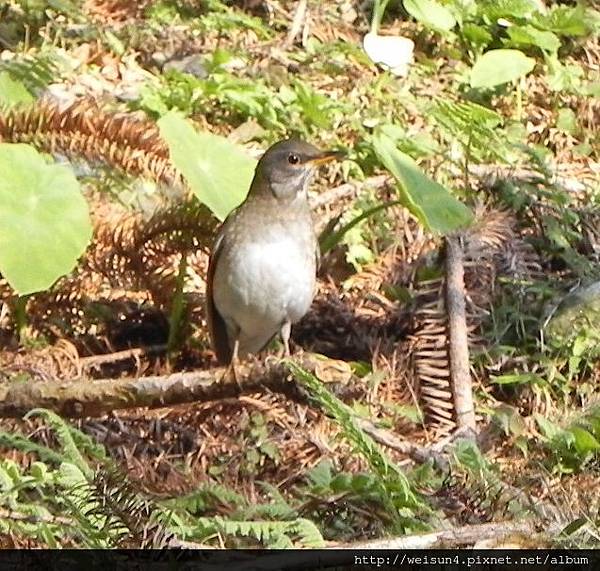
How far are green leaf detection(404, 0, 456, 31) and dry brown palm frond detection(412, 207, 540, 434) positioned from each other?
1.90 meters

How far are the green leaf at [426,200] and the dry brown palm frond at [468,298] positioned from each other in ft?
0.86

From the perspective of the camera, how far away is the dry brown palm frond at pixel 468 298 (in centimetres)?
534

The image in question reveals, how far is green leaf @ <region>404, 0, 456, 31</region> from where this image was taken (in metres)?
7.81

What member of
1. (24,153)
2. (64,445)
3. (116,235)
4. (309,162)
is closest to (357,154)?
(309,162)

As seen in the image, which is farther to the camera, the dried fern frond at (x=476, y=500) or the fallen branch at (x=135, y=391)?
the fallen branch at (x=135, y=391)

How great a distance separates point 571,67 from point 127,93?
226 cm

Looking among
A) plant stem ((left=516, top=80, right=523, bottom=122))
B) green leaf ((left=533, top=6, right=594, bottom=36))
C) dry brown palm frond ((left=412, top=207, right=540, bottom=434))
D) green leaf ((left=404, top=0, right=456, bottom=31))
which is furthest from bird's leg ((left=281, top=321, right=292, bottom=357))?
green leaf ((left=533, top=6, right=594, bottom=36))

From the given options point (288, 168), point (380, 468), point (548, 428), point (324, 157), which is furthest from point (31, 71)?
point (380, 468)

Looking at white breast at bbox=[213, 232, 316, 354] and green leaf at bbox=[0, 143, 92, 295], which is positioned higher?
green leaf at bbox=[0, 143, 92, 295]

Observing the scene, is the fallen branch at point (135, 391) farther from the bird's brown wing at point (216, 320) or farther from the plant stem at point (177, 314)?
the plant stem at point (177, 314)

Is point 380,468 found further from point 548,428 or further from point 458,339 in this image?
point 458,339

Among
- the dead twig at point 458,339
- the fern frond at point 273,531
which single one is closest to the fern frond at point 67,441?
the fern frond at point 273,531

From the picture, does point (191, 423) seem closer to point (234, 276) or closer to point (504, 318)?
point (234, 276)

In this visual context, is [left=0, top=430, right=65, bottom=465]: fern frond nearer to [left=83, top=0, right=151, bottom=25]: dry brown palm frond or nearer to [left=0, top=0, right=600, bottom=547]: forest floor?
[left=0, top=0, right=600, bottom=547]: forest floor
